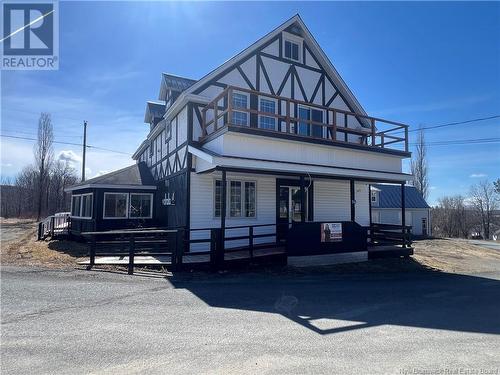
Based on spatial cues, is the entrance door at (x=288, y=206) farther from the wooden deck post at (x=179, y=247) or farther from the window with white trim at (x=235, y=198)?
the wooden deck post at (x=179, y=247)

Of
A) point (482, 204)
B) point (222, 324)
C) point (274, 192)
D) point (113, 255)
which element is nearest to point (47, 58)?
point (113, 255)

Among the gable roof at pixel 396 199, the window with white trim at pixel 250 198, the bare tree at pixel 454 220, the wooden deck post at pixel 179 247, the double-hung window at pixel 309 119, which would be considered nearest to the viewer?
the wooden deck post at pixel 179 247

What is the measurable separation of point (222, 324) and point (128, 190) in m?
13.5

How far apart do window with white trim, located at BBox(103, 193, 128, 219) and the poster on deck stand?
10422 millimetres

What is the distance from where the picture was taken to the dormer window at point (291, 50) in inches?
647

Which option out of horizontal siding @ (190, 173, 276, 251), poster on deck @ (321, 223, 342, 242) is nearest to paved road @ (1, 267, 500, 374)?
poster on deck @ (321, 223, 342, 242)

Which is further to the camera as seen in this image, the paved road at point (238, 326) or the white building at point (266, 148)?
the white building at point (266, 148)

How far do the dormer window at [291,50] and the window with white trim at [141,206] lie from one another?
9926mm

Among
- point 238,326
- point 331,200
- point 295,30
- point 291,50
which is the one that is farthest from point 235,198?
point 238,326

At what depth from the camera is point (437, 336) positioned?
539cm

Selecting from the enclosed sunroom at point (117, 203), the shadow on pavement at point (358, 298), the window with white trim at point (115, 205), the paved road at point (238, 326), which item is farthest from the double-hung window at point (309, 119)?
the window with white trim at point (115, 205)

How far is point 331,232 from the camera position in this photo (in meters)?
12.6

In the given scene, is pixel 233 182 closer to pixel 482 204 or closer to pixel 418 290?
pixel 418 290

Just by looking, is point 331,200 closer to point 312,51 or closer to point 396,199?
point 312,51
